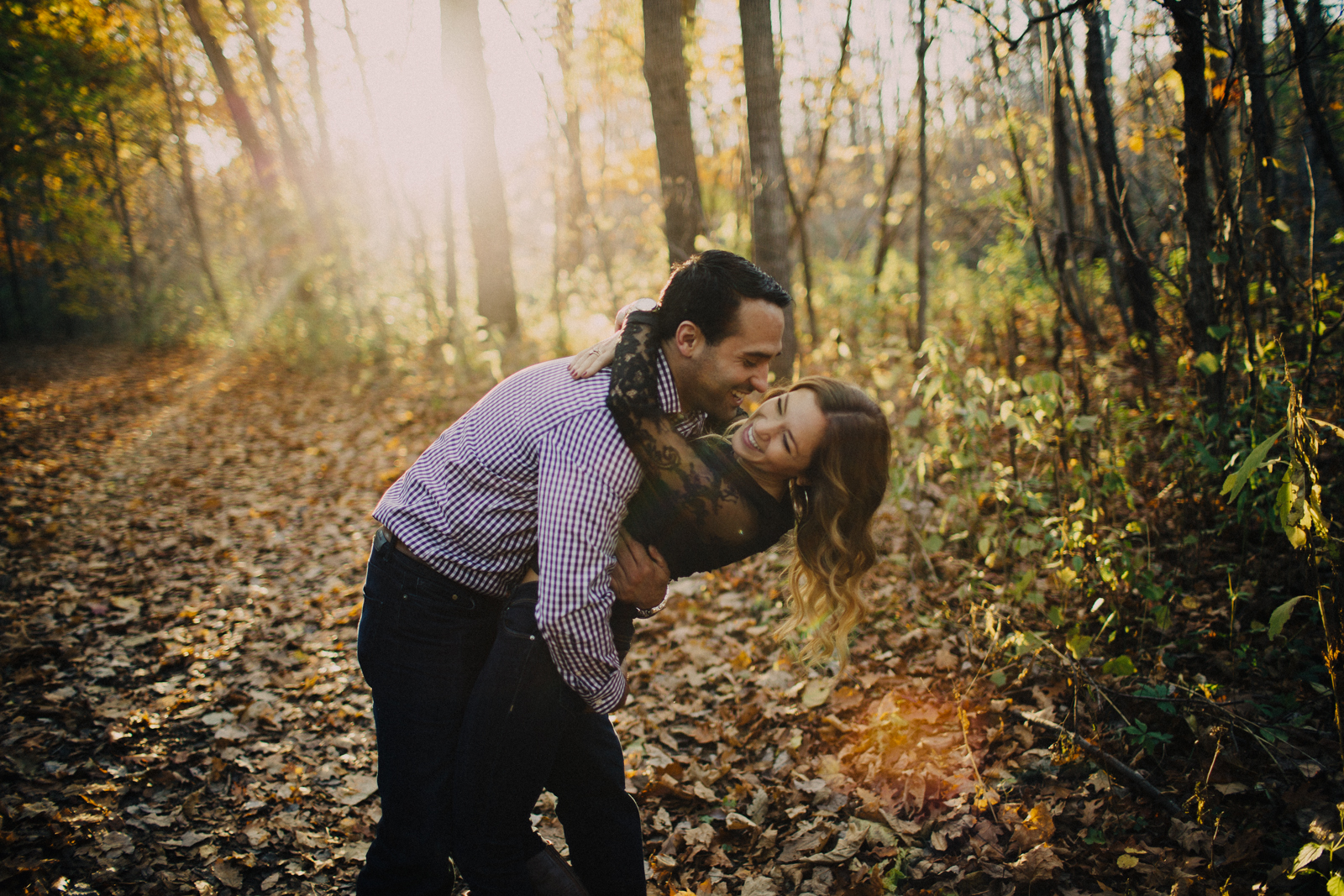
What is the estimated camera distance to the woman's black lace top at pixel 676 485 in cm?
185

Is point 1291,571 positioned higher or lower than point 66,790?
higher

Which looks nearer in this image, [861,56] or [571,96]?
[861,56]

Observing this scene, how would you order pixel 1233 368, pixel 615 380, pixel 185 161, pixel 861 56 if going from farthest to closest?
pixel 185 161
pixel 861 56
pixel 1233 368
pixel 615 380

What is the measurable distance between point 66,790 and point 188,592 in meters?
2.41

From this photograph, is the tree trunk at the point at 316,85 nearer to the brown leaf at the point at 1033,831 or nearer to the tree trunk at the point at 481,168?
the tree trunk at the point at 481,168

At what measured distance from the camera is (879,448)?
91.5 inches

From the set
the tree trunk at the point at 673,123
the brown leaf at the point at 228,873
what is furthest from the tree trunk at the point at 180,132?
A: the brown leaf at the point at 228,873

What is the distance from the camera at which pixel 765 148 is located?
5.35 metres

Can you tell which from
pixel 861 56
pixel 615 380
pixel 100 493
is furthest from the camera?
pixel 861 56

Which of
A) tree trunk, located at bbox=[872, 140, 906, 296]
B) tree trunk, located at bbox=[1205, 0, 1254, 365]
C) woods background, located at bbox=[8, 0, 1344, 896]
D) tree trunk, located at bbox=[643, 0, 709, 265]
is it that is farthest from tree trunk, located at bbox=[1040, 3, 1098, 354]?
tree trunk, located at bbox=[643, 0, 709, 265]

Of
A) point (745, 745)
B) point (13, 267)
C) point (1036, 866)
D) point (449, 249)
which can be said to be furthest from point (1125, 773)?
point (13, 267)

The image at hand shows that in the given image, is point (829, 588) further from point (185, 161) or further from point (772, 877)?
point (185, 161)

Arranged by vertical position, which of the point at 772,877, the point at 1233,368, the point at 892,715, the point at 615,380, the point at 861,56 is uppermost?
the point at 861,56

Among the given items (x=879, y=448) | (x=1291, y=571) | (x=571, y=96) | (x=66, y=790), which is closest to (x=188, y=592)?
(x=66, y=790)
